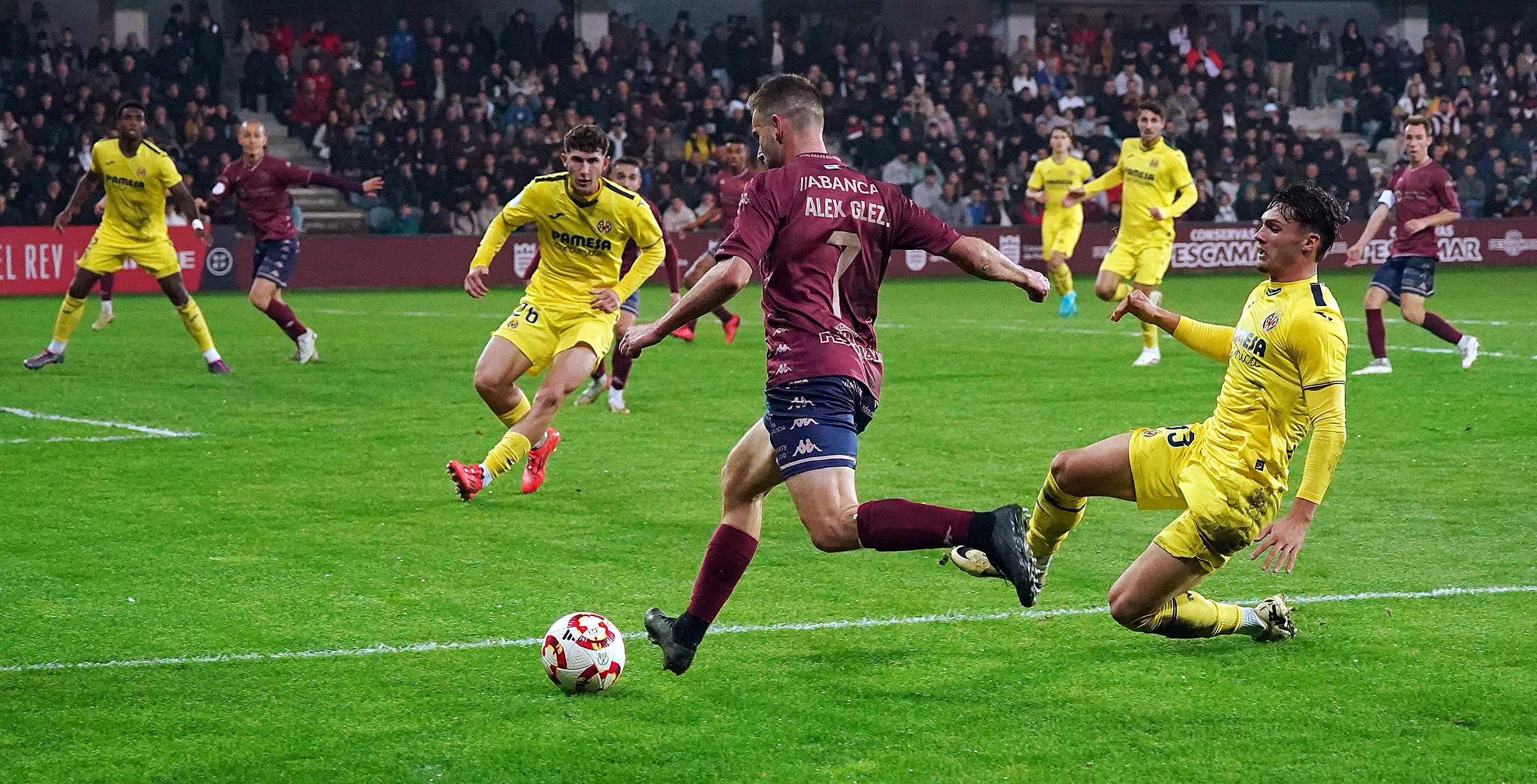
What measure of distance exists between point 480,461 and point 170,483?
1884 millimetres

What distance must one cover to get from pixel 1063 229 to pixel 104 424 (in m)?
13.4

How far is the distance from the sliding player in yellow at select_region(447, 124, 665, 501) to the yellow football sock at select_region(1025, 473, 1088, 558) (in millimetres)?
3479

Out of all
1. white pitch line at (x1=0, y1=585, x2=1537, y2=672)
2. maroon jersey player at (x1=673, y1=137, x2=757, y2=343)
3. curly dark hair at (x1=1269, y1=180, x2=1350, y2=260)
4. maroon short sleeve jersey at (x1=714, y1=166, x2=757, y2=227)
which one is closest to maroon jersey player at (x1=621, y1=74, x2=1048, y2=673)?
white pitch line at (x1=0, y1=585, x2=1537, y2=672)

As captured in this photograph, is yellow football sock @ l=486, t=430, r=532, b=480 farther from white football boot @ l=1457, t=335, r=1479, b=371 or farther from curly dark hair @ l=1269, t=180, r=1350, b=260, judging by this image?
white football boot @ l=1457, t=335, r=1479, b=371

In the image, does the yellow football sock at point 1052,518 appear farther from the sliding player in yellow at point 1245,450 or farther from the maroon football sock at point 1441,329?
the maroon football sock at point 1441,329

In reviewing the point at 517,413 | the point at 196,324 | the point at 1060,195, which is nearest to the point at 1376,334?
the point at 1060,195

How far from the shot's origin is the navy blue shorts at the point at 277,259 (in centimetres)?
1597

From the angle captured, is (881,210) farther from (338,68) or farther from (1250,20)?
(1250,20)

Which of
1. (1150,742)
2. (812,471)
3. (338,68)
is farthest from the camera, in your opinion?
(338,68)

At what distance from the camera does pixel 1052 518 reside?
20.3 feet

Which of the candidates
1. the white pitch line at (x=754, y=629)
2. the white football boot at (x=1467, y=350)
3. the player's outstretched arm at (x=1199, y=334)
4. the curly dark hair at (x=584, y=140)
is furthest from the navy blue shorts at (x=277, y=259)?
the player's outstretched arm at (x=1199, y=334)

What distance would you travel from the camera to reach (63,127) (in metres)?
26.0

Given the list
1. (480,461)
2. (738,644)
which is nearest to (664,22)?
(480,461)

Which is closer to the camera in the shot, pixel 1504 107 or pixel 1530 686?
pixel 1530 686
